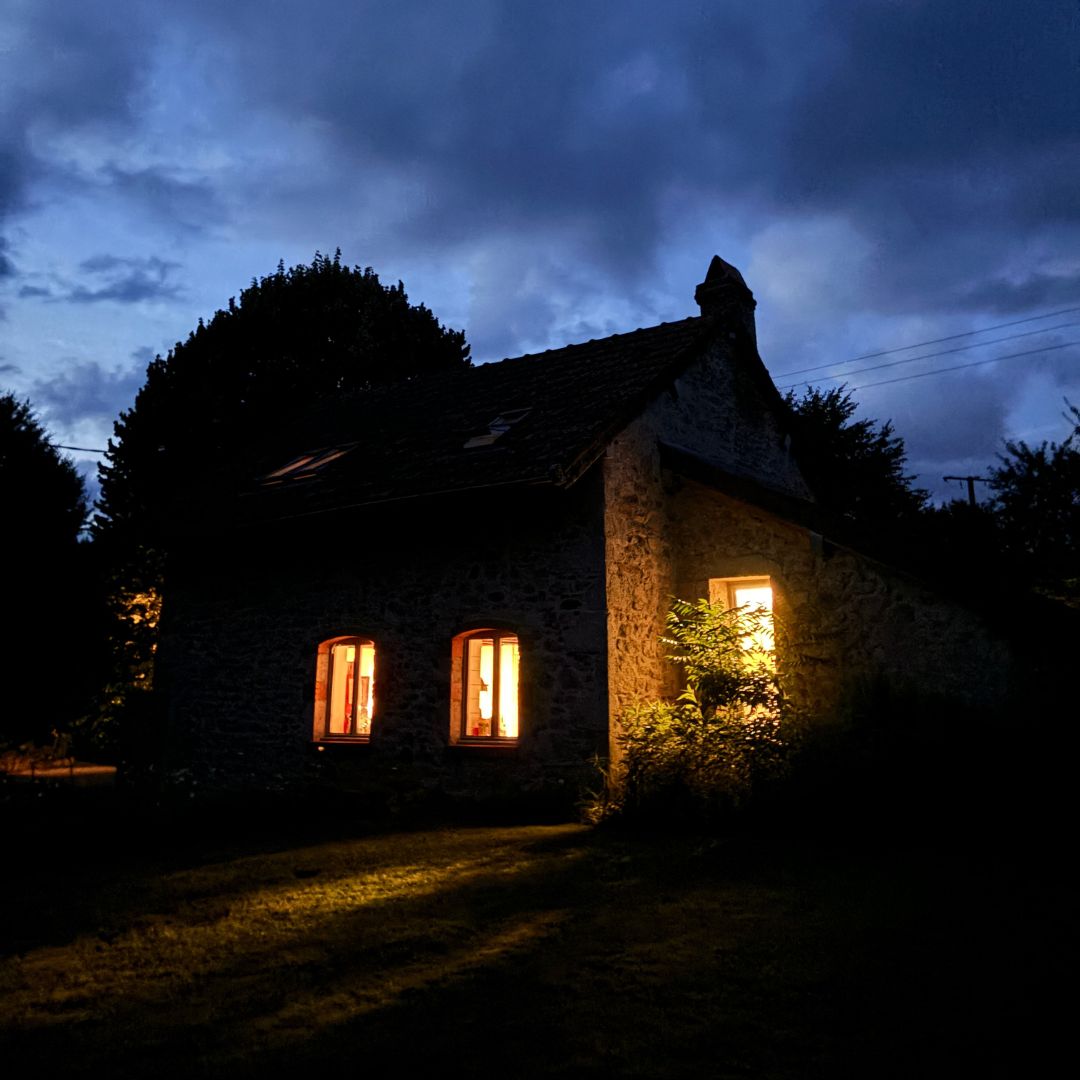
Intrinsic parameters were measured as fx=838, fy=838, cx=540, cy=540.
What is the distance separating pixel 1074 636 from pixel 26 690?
1143 centimetres

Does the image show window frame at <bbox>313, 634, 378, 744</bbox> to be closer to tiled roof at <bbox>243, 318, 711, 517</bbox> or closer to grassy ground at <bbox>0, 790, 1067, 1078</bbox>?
tiled roof at <bbox>243, 318, 711, 517</bbox>

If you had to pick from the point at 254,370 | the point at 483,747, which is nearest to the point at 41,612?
the point at 483,747

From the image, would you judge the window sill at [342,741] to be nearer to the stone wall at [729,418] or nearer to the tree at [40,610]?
the tree at [40,610]

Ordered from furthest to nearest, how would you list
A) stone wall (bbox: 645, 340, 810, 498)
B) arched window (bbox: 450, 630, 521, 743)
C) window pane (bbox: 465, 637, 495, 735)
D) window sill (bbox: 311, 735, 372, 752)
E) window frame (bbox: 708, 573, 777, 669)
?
1. stone wall (bbox: 645, 340, 810, 498)
2. window sill (bbox: 311, 735, 372, 752)
3. window pane (bbox: 465, 637, 495, 735)
4. arched window (bbox: 450, 630, 521, 743)
5. window frame (bbox: 708, 573, 777, 669)

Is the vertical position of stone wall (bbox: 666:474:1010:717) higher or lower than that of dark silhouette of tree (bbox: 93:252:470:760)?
lower

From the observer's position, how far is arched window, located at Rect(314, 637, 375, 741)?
1102 cm

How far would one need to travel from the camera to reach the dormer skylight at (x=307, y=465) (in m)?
12.4

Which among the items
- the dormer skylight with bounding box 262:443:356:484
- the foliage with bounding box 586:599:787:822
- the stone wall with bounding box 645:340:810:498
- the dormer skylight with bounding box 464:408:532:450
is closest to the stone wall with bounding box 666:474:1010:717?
the foliage with bounding box 586:599:787:822

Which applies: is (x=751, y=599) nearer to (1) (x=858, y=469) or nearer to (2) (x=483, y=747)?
(2) (x=483, y=747)

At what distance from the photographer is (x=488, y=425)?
11.3 metres

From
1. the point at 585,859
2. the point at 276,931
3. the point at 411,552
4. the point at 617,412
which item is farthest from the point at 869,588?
the point at 276,931

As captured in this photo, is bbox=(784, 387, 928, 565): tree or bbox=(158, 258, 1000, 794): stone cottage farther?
bbox=(784, 387, 928, 565): tree

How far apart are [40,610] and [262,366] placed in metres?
11.5

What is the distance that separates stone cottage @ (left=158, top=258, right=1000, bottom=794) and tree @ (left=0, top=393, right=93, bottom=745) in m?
1.89
